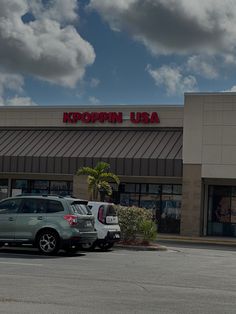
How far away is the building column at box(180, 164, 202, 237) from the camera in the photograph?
96.4 feet

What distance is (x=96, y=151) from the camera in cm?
3162

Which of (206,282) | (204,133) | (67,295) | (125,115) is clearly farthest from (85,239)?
(125,115)

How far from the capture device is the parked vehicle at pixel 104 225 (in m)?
18.3

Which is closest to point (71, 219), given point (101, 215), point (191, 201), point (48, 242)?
point (48, 242)

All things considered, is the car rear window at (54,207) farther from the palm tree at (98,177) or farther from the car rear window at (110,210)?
the palm tree at (98,177)

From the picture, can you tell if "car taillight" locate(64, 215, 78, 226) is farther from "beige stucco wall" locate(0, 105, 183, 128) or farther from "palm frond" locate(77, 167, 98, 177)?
"beige stucco wall" locate(0, 105, 183, 128)

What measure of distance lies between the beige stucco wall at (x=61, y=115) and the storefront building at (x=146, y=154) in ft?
0.19

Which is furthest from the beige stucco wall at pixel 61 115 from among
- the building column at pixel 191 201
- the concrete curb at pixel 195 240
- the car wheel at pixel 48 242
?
the car wheel at pixel 48 242

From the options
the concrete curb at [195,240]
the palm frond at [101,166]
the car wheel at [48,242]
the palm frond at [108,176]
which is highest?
the palm frond at [101,166]

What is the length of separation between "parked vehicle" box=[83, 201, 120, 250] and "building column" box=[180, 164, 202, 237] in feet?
36.2

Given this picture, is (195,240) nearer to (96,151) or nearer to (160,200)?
(160,200)

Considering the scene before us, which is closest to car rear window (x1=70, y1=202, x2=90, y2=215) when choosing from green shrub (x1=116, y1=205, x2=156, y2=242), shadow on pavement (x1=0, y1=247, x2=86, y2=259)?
shadow on pavement (x1=0, y1=247, x2=86, y2=259)

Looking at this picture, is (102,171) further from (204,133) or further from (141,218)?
(141,218)

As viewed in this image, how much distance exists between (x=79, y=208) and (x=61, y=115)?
18005 millimetres
